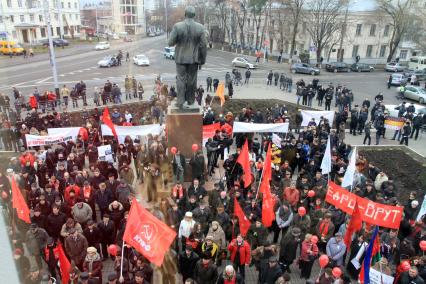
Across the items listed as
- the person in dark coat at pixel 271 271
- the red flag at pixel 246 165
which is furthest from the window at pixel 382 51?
the person in dark coat at pixel 271 271

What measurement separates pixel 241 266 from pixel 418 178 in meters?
10.8

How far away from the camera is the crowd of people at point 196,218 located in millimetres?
7840

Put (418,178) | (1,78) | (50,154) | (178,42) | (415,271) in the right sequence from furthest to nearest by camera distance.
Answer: (1,78) < (418,178) < (50,154) < (178,42) < (415,271)

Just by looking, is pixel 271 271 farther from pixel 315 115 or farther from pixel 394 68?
pixel 394 68

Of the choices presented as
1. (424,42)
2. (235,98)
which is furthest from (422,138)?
(424,42)

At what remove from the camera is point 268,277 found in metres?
7.71

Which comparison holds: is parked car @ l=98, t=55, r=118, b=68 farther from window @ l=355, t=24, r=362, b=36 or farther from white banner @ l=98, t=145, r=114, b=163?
window @ l=355, t=24, r=362, b=36

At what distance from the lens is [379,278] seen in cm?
770

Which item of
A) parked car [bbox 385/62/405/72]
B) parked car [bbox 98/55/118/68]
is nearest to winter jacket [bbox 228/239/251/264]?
parked car [bbox 98/55/118/68]

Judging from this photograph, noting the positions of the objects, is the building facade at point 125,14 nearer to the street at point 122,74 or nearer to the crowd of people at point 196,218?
the street at point 122,74

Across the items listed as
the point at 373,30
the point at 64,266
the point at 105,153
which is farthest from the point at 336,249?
the point at 373,30

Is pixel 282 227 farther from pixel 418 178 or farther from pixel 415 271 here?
pixel 418 178

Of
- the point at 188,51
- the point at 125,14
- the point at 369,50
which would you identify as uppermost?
the point at 188,51

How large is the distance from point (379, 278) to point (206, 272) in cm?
330
